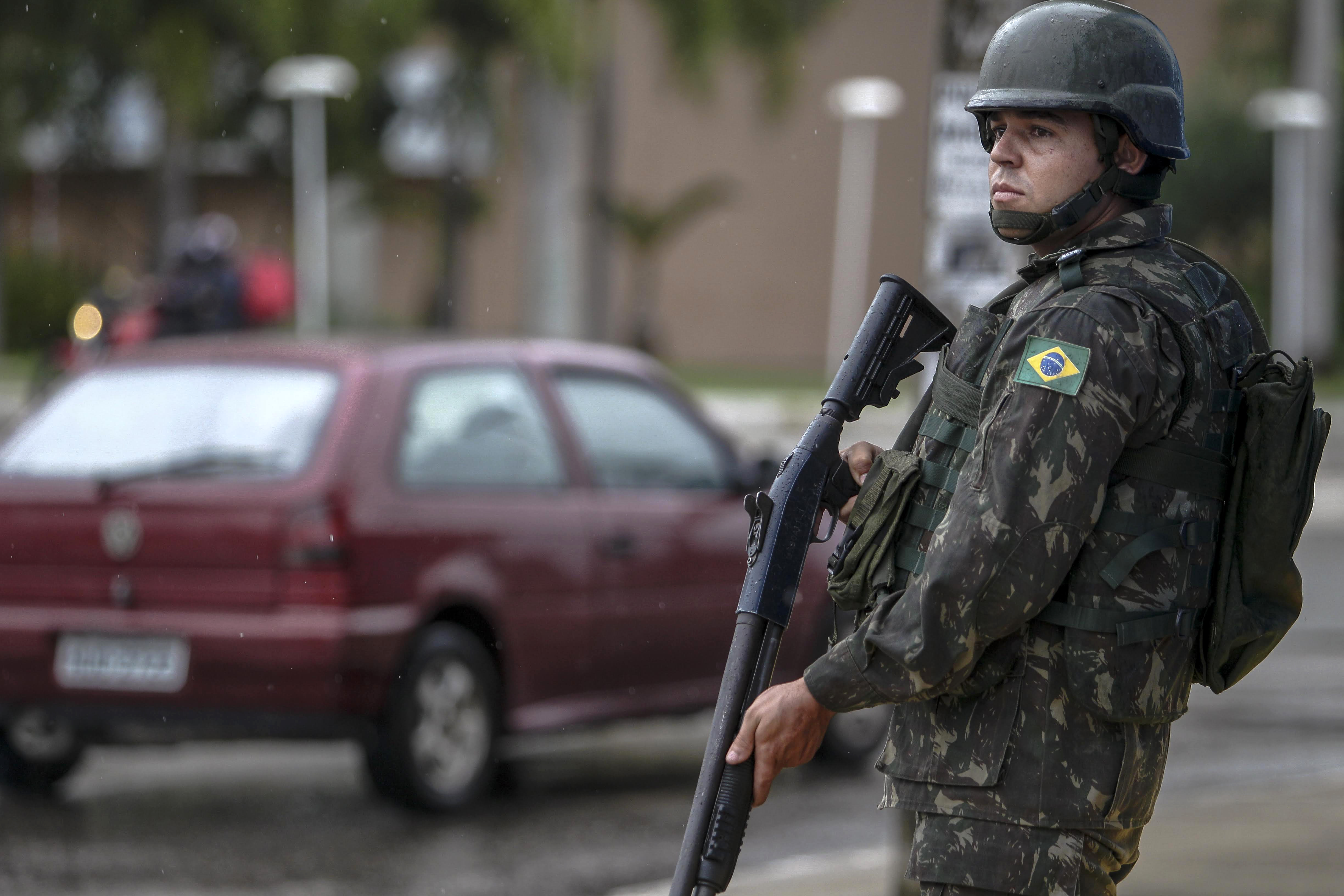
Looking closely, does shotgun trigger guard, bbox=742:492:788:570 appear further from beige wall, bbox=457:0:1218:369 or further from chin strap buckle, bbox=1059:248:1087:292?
beige wall, bbox=457:0:1218:369

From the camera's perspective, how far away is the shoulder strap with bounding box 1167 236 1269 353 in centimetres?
282

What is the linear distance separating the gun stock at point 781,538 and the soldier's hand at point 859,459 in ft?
0.04

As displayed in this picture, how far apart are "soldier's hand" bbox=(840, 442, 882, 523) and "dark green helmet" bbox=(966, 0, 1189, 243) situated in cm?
36

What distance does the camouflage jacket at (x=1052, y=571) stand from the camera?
8.36 feet

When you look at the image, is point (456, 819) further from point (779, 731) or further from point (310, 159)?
point (310, 159)

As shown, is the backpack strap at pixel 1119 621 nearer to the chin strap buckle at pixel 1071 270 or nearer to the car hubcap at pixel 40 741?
the chin strap buckle at pixel 1071 270

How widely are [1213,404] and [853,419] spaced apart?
0.54 m

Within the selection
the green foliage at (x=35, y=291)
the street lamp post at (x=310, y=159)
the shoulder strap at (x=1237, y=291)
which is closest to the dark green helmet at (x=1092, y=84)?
the shoulder strap at (x=1237, y=291)

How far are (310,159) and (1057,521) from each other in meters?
27.5

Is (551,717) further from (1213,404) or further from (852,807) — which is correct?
(1213,404)

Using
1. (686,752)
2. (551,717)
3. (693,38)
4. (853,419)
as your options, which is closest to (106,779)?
(551,717)

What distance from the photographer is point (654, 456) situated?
7.33 m

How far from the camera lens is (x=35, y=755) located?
6.90m

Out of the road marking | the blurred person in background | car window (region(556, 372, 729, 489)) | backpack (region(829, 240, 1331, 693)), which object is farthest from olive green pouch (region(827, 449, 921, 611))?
the blurred person in background
